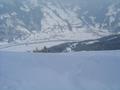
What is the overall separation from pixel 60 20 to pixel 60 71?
0.50m

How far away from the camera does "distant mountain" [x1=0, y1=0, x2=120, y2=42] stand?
2.12 m

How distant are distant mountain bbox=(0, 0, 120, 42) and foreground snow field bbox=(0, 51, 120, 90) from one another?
196 mm

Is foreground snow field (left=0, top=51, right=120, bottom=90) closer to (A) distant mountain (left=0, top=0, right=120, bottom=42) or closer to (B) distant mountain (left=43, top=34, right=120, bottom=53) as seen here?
(B) distant mountain (left=43, top=34, right=120, bottom=53)

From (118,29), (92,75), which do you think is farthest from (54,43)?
(118,29)

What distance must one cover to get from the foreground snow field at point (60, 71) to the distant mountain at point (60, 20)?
196mm

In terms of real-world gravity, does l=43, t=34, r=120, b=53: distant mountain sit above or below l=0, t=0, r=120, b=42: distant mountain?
below

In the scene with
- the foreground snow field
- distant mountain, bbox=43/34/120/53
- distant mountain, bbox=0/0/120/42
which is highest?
distant mountain, bbox=0/0/120/42

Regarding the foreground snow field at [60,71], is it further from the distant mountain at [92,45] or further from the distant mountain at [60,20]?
the distant mountain at [60,20]

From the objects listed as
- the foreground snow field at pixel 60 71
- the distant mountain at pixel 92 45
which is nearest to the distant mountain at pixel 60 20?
the distant mountain at pixel 92 45

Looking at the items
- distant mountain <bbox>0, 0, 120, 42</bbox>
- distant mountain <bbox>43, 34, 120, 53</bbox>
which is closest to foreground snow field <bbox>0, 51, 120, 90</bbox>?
distant mountain <bbox>43, 34, 120, 53</bbox>

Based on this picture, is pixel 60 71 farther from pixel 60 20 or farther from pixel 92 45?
pixel 60 20

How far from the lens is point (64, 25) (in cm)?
216

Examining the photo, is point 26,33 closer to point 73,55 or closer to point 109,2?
point 73,55

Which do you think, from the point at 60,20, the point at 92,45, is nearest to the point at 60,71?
the point at 92,45
